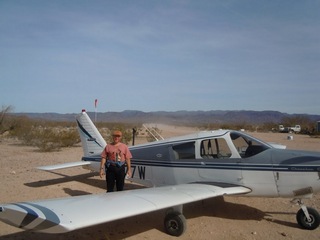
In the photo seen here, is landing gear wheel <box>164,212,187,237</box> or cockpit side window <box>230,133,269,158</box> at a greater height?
cockpit side window <box>230,133,269,158</box>

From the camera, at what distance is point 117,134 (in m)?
6.76

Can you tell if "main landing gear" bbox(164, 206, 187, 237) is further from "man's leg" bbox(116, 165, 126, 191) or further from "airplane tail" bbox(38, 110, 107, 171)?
"airplane tail" bbox(38, 110, 107, 171)

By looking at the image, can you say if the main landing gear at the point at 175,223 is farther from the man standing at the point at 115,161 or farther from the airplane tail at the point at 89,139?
the airplane tail at the point at 89,139

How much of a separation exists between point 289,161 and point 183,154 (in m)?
2.30

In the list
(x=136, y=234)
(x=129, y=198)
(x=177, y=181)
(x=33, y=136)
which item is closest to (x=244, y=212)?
(x=177, y=181)

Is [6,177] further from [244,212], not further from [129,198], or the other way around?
[244,212]

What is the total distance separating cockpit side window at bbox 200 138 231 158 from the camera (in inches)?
275

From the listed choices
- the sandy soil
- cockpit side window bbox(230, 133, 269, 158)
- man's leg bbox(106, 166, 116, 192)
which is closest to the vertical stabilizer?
the sandy soil

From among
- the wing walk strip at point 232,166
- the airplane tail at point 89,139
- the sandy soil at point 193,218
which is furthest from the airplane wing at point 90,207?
the airplane tail at point 89,139

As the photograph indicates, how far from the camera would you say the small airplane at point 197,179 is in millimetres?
4598

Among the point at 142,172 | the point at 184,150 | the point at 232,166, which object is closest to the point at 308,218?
the point at 232,166

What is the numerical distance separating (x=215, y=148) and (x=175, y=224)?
200 cm

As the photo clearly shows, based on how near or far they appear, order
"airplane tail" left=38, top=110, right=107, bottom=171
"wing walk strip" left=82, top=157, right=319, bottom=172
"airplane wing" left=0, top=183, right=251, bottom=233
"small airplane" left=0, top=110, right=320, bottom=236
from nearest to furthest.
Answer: "airplane wing" left=0, top=183, right=251, bottom=233 → "small airplane" left=0, top=110, right=320, bottom=236 → "wing walk strip" left=82, top=157, right=319, bottom=172 → "airplane tail" left=38, top=110, right=107, bottom=171

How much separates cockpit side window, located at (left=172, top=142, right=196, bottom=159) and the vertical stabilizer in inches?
125
